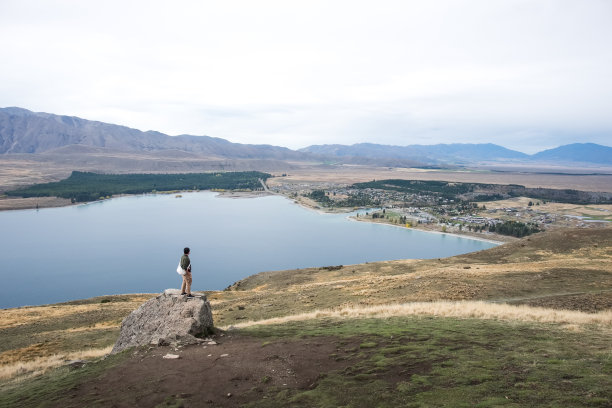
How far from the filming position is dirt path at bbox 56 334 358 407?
10500 mm

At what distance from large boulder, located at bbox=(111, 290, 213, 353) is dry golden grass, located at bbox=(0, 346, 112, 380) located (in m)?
2.09

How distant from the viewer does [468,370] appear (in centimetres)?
1052

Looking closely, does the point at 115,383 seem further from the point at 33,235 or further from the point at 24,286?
the point at 33,235

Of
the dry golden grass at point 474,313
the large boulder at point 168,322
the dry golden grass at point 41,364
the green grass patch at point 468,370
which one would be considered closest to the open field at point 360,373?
the green grass patch at point 468,370

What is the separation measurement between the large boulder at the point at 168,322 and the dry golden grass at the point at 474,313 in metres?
3.10

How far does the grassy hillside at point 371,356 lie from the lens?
955 centimetres

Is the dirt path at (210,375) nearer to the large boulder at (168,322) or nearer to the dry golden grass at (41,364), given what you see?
the large boulder at (168,322)

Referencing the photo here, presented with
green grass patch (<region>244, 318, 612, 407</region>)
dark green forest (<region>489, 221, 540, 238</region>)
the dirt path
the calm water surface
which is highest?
green grass patch (<region>244, 318, 612, 407</region>)

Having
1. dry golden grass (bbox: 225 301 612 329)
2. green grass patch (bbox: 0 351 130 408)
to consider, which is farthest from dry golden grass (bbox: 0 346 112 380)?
dry golden grass (bbox: 225 301 612 329)

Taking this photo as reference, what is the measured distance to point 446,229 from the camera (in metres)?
119

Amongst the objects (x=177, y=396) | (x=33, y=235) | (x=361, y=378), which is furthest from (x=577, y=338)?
(x=33, y=235)

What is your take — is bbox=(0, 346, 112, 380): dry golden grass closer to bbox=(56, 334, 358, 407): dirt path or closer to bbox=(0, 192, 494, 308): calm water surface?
bbox=(56, 334, 358, 407): dirt path

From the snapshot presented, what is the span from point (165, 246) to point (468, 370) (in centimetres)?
9944

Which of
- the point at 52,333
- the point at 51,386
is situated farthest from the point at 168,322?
the point at 52,333
